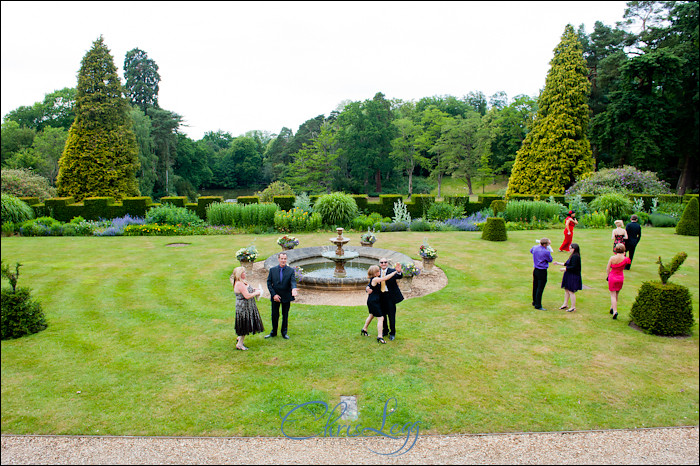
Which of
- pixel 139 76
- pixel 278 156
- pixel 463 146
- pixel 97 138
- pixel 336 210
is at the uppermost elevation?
pixel 139 76

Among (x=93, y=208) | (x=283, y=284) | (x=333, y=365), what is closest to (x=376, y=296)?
(x=333, y=365)

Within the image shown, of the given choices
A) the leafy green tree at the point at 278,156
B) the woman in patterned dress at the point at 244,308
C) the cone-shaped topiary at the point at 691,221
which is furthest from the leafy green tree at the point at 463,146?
the woman in patterned dress at the point at 244,308

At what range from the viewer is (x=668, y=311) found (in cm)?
682

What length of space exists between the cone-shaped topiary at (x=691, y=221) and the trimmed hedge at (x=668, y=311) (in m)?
12.1

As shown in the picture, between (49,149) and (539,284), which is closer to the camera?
(539,284)

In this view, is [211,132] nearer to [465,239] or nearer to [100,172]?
[100,172]

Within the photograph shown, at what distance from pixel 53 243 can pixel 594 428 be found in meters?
17.1

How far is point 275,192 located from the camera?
2511cm

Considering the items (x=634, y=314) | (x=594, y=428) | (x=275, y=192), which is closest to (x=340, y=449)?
(x=594, y=428)

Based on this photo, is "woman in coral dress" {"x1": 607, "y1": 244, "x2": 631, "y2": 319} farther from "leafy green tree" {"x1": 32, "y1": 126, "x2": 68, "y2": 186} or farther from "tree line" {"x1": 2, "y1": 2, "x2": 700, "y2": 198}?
"leafy green tree" {"x1": 32, "y1": 126, "x2": 68, "y2": 186}

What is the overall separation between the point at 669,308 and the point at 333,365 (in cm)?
576

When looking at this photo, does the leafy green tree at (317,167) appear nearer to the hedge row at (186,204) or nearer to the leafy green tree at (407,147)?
the leafy green tree at (407,147)

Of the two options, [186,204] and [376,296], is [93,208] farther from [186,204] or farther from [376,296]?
[376,296]

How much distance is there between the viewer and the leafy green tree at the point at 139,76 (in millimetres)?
40688
